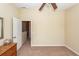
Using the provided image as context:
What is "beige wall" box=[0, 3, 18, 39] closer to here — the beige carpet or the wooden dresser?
the wooden dresser

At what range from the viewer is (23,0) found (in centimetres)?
121

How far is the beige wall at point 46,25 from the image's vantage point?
703 centimetres

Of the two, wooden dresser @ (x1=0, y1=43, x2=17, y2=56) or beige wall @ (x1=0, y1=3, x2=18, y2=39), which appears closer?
wooden dresser @ (x1=0, y1=43, x2=17, y2=56)

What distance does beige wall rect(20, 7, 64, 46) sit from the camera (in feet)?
23.1

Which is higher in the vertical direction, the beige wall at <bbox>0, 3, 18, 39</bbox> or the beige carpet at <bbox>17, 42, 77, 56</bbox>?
the beige wall at <bbox>0, 3, 18, 39</bbox>

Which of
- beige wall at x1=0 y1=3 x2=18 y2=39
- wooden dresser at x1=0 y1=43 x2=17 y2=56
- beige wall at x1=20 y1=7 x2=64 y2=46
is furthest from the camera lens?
beige wall at x1=20 y1=7 x2=64 y2=46

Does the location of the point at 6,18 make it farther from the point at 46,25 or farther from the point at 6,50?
the point at 46,25

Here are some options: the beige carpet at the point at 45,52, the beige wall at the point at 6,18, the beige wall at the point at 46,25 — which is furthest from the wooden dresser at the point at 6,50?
the beige wall at the point at 46,25

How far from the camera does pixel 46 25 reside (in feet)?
23.3

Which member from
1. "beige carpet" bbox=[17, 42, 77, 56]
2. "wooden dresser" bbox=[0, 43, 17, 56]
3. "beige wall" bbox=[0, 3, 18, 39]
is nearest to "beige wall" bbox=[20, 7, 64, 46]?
"beige carpet" bbox=[17, 42, 77, 56]

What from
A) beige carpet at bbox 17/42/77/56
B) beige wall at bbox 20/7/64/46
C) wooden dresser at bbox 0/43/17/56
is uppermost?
beige wall at bbox 20/7/64/46

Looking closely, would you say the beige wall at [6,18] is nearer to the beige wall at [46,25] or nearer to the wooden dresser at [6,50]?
the wooden dresser at [6,50]

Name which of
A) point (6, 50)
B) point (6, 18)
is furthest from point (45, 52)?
point (6, 50)

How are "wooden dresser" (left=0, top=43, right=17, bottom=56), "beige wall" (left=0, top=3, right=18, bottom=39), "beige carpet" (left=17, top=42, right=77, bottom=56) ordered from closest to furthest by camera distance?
"wooden dresser" (left=0, top=43, right=17, bottom=56) → "beige wall" (left=0, top=3, right=18, bottom=39) → "beige carpet" (left=17, top=42, right=77, bottom=56)
